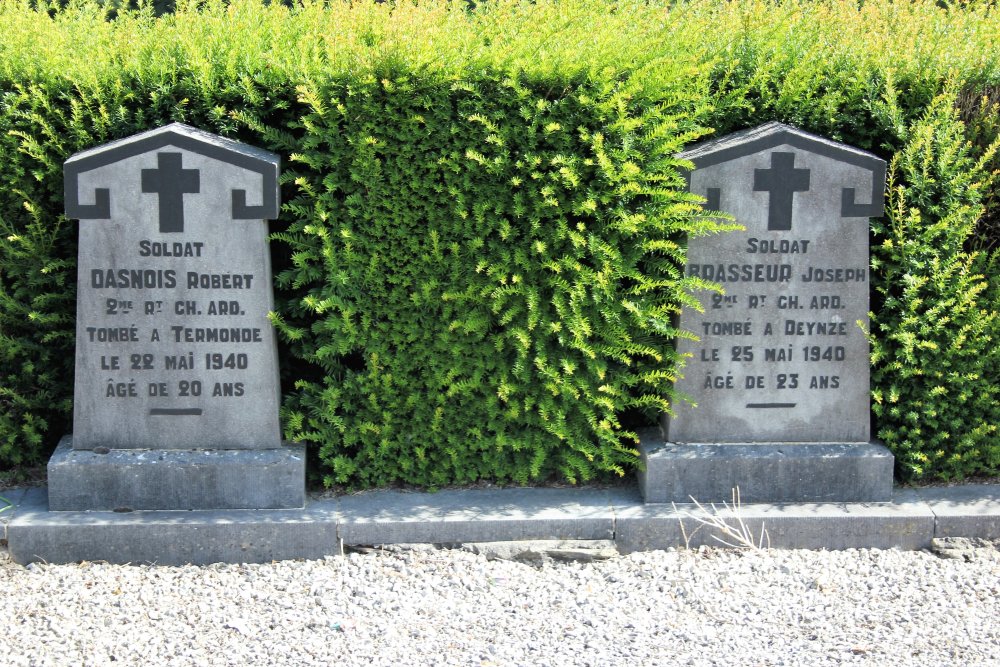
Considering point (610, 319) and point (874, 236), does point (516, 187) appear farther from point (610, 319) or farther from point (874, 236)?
point (874, 236)

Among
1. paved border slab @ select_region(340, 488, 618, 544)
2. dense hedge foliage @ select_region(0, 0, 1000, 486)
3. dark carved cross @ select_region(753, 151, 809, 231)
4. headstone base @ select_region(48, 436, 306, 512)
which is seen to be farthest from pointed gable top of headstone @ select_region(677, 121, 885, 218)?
headstone base @ select_region(48, 436, 306, 512)

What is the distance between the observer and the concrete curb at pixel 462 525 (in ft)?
13.6

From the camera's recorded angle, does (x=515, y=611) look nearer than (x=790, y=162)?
Yes

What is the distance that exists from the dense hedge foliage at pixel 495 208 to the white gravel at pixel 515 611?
23.0 inches

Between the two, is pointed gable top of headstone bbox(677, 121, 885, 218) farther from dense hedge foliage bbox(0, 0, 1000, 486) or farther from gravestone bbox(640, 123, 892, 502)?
dense hedge foliage bbox(0, 0, 1000, 486)

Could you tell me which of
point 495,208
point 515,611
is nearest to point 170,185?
point 495,208

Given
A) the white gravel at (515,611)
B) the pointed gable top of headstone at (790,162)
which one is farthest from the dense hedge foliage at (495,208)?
the white gravel at (515,611)

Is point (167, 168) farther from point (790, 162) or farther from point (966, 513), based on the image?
point (966, 513)

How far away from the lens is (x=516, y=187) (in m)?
4.27

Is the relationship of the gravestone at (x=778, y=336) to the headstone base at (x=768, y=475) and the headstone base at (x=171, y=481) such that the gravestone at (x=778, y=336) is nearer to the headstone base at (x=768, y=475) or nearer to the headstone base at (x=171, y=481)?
the headstone base at (x=768, y=475)

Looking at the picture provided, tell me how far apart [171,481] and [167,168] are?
1307mm

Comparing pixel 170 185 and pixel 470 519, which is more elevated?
pixel 170 185

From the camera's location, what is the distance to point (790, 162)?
432 centimetres

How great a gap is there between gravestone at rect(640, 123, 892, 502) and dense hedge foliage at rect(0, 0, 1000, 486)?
0.14 meters
